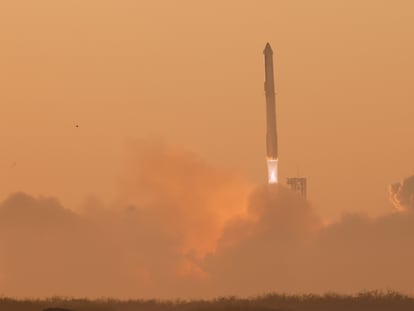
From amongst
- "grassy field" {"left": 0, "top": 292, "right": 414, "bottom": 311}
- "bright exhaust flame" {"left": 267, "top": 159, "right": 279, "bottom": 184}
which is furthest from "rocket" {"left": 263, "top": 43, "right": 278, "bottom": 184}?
"grassy field" {"left": 0, "top": 292, "right": 414, "bottom": 311}

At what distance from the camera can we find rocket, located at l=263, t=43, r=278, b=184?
14238 centimetres

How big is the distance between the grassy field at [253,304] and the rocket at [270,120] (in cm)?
4031

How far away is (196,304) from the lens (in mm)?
98688

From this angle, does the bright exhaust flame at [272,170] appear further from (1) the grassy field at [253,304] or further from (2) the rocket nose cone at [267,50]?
(1) the grassy field at [253,304]

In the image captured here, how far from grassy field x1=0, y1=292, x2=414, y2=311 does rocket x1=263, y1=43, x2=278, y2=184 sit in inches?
1587

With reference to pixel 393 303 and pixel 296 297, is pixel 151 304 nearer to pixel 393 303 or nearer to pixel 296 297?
pixel 296 297

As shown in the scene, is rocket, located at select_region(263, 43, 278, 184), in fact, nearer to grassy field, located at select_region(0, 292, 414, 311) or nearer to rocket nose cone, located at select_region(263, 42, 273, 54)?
rocket nose cone, located at select_region(263, 42, 273, 54)

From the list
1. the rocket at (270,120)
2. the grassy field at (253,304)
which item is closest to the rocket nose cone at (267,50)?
the rocket at (270,120)

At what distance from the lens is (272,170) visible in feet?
468

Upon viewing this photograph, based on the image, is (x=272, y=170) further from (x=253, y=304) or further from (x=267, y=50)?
(x=253, y=304)

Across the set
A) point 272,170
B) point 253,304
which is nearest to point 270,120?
point 272,170

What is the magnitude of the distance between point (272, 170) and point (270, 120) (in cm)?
517

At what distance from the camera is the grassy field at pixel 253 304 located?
95938mm

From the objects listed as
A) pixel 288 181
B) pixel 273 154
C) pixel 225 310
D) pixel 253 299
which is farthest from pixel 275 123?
pixel 225 310
